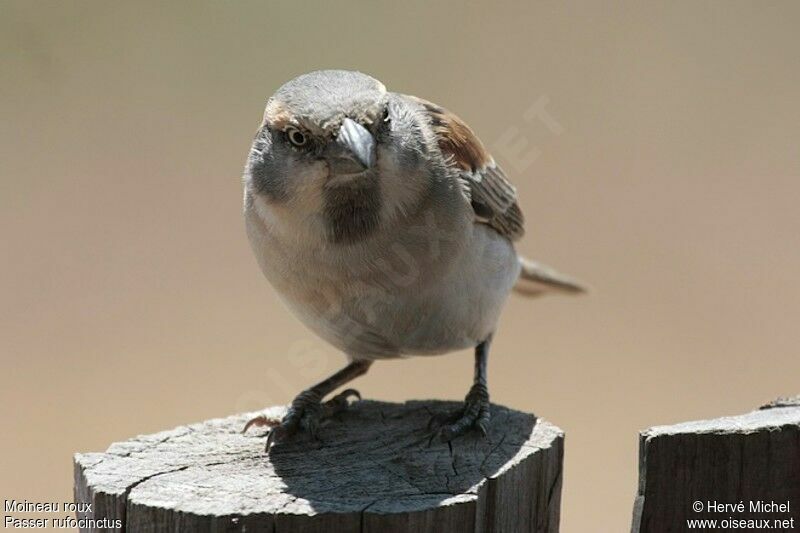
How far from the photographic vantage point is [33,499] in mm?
6535

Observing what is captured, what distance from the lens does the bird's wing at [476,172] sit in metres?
4.45

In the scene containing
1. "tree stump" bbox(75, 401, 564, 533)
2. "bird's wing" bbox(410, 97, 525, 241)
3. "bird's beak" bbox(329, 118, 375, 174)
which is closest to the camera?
"tree stump" bbox(75, 401, 564, 533)

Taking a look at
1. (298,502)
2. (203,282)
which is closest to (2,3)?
(203,282)

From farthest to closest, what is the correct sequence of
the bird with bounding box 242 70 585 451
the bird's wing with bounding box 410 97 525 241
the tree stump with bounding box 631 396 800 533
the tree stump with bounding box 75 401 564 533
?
the bird's wing with bounding box 410 97 525 241 < the bird with bounding box 242 70 585 451 < the tree stump with bounding box 631 396 800 533 < the tree stump with bounding box 75 401 564 533

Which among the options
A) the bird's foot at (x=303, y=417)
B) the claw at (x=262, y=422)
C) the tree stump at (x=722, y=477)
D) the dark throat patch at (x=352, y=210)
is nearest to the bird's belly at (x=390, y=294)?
the dark throat patch at (x=352, y=210)

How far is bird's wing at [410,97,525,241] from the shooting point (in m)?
4.45

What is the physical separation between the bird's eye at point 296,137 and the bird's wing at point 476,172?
75 cm

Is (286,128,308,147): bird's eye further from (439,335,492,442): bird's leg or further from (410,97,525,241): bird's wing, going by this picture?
(439,335,492,442): bird's leg

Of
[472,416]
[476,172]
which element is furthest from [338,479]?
[476,172]

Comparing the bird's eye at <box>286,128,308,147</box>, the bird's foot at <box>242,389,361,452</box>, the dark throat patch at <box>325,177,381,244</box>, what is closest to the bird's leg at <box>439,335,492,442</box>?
the bird's foot at <box>242,389,361,452</box>

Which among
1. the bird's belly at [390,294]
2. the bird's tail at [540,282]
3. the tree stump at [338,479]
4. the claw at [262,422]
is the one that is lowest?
the tree stump at [338,479]

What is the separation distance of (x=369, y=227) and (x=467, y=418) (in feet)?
2.64

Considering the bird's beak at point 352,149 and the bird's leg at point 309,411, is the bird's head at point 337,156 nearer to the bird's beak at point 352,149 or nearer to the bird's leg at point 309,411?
the bird's beak at point 352,149

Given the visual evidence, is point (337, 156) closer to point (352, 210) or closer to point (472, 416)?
point (352, 210)
